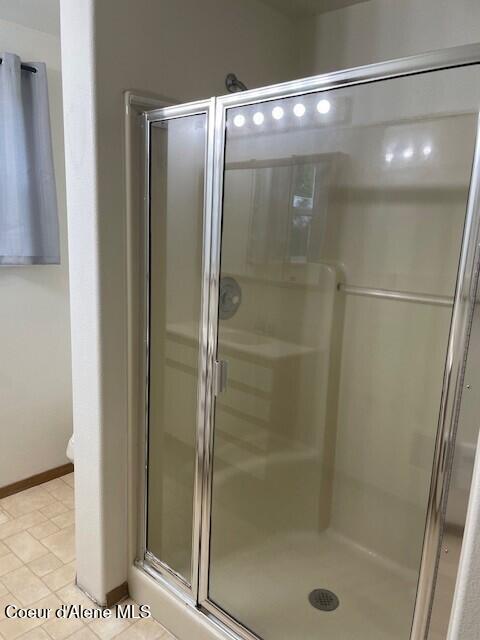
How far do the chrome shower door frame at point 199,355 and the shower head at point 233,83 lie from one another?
465mm

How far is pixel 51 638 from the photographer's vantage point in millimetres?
1701

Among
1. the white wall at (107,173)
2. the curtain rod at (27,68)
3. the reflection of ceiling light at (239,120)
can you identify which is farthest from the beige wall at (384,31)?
the curtain rod at (27,68)

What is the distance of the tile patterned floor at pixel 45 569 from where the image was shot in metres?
1.74

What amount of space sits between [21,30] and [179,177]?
51.3 inches

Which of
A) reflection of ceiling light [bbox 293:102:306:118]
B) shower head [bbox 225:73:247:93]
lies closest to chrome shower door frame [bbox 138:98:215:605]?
reflection of ceiling light [bbox 293:102:306:118]

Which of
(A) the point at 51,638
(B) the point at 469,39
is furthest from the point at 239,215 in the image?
(A) the point at 51,638

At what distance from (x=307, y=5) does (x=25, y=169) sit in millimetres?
1505

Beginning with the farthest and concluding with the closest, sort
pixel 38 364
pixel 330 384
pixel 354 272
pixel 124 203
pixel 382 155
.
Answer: pixel 38 364, pixel 330 384, pixel 354 272, pixel 382 155, pixel 124 203

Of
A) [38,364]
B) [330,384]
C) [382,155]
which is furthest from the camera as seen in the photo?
[38,364]

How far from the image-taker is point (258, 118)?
1.57 m

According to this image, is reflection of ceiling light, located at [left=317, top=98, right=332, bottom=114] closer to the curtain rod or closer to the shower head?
the shower head

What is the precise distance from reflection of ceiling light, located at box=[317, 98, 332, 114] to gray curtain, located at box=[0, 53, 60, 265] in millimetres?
1459

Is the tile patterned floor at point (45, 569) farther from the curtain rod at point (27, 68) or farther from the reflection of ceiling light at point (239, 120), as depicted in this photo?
the curtain rod at point (27, 68)

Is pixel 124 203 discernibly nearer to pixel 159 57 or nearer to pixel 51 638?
pixel 159 57
